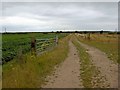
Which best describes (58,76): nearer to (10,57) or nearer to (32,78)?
(32,78)

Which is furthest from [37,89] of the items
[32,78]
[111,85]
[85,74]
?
[85,74]

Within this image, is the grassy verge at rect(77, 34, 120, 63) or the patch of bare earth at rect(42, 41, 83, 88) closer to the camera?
the patch of bare earth at rect(42, 41, 83, 88)

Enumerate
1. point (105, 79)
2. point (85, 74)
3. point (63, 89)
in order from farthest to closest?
point (85, 74), point (105, 79), point (63, 89)

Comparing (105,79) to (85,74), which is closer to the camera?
(105,79)

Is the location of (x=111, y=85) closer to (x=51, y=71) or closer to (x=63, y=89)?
(x=63, y=89)

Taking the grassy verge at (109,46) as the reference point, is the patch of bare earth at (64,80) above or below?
below

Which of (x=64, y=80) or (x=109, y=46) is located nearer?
(x=64, y=80)

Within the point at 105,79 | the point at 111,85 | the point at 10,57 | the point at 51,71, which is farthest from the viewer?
the point at 10,57

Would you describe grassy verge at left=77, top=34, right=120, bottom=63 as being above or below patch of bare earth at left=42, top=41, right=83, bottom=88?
above

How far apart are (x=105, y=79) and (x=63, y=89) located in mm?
2698

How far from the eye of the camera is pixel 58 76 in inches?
492

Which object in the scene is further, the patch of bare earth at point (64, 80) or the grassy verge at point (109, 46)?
the grassy verge at point (109, 46)

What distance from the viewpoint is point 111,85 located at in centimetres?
1066

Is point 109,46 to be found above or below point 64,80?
above
